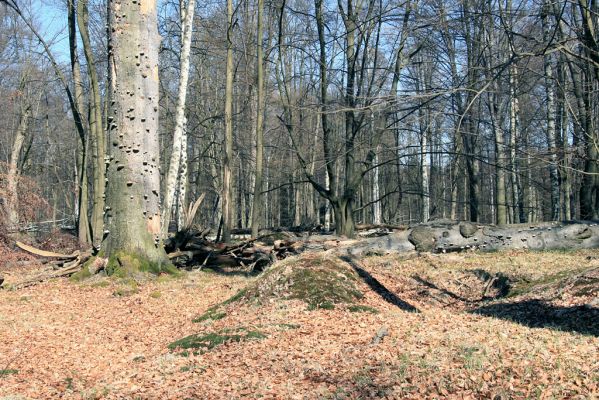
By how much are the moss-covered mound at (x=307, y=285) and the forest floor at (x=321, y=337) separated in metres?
0.12

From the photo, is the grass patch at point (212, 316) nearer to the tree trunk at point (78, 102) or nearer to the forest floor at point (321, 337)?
the forest floor at point (321, 337)

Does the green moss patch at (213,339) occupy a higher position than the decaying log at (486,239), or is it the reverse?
the decaying log at (486,239)

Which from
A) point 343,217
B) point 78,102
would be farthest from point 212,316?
point 78,102

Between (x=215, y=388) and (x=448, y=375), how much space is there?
2.15 metres

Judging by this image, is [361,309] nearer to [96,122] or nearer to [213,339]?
[213,339]

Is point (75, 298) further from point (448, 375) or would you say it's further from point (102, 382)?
point (448, 375)

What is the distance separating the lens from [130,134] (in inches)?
457

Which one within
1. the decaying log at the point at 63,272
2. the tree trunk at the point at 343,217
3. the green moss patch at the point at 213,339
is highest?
the tree trunk at the point at 343,217

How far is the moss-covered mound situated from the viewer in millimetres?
9000

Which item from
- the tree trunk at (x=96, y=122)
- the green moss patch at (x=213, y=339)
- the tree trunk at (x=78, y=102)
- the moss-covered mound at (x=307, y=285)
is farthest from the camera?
the tree trunk at (x=78, y=102)

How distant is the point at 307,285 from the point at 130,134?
196 inches

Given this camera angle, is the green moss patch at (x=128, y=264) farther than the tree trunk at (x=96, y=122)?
No

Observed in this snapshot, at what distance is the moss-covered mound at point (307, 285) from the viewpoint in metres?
9.00

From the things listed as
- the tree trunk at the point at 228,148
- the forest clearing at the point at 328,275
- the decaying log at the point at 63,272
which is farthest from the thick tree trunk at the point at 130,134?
the tree trunk at the point at 228,148
